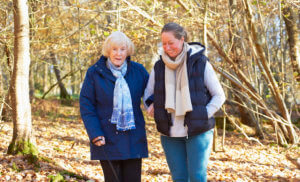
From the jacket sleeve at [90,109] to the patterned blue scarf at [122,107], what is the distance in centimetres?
16

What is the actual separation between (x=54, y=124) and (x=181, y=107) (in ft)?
25.1

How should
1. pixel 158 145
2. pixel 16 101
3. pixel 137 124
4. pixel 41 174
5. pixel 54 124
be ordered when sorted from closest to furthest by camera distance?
pixel 137 124, pixel 41 174, pixel 16 101, pixel 158 145, pixel 54 124

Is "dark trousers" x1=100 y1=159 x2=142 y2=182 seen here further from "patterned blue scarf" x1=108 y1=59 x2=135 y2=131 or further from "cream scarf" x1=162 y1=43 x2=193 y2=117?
"cream scarf" x1=162 y1=43 x2=193 y2=117

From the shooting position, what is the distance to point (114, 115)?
112 inches

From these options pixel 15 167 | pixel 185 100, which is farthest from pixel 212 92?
pixel 15 167

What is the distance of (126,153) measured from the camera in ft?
9.37

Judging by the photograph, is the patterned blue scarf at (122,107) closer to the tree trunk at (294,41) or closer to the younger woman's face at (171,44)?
the younger woman's face at (171,44)

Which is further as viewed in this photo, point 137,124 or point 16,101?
point 16,101

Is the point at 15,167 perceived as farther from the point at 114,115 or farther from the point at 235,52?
the point at 235,52

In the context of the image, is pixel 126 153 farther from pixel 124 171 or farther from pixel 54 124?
pixel 54 124

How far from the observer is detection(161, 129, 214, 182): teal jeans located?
280 centimetres

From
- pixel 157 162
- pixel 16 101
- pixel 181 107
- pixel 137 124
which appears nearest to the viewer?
pixel 181 107

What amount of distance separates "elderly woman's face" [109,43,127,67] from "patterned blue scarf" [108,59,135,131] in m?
0.10

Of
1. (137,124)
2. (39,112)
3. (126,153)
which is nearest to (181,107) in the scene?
(137,124)
